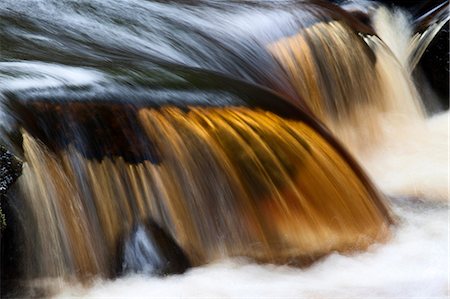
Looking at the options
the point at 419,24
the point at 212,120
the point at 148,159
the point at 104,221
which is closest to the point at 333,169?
the point at 212,120

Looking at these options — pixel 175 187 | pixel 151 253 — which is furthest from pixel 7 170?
pixel 175 187

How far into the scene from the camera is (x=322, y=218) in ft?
11.8

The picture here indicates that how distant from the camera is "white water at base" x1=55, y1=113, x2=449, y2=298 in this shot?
3.04 m

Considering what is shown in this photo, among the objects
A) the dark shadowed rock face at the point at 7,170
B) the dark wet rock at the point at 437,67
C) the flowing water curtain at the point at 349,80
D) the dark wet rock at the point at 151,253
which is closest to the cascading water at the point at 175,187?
the dark wet rock at the point at 151,253

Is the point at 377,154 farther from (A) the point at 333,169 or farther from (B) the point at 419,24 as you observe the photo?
(B) the point at 419,24

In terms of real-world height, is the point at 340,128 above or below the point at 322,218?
above

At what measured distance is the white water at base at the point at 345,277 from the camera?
9.97ft

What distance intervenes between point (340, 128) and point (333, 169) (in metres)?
1.57

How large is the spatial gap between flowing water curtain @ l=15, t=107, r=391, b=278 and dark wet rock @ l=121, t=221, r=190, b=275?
0.10ft

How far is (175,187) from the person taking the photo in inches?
132

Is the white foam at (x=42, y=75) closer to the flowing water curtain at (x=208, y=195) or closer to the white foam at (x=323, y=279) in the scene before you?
the flowing water curtain at (x=208, y=195)

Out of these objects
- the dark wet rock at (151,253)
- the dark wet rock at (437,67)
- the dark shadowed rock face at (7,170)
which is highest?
the dark wet rock at (437,67)

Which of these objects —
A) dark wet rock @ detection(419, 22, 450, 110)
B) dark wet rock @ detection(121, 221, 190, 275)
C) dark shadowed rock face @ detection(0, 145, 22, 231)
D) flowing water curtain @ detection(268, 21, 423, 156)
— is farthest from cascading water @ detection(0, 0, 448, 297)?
dark wet rock @ detection(419, 22, 450, 110)

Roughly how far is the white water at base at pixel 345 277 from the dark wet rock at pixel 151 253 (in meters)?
0.04
